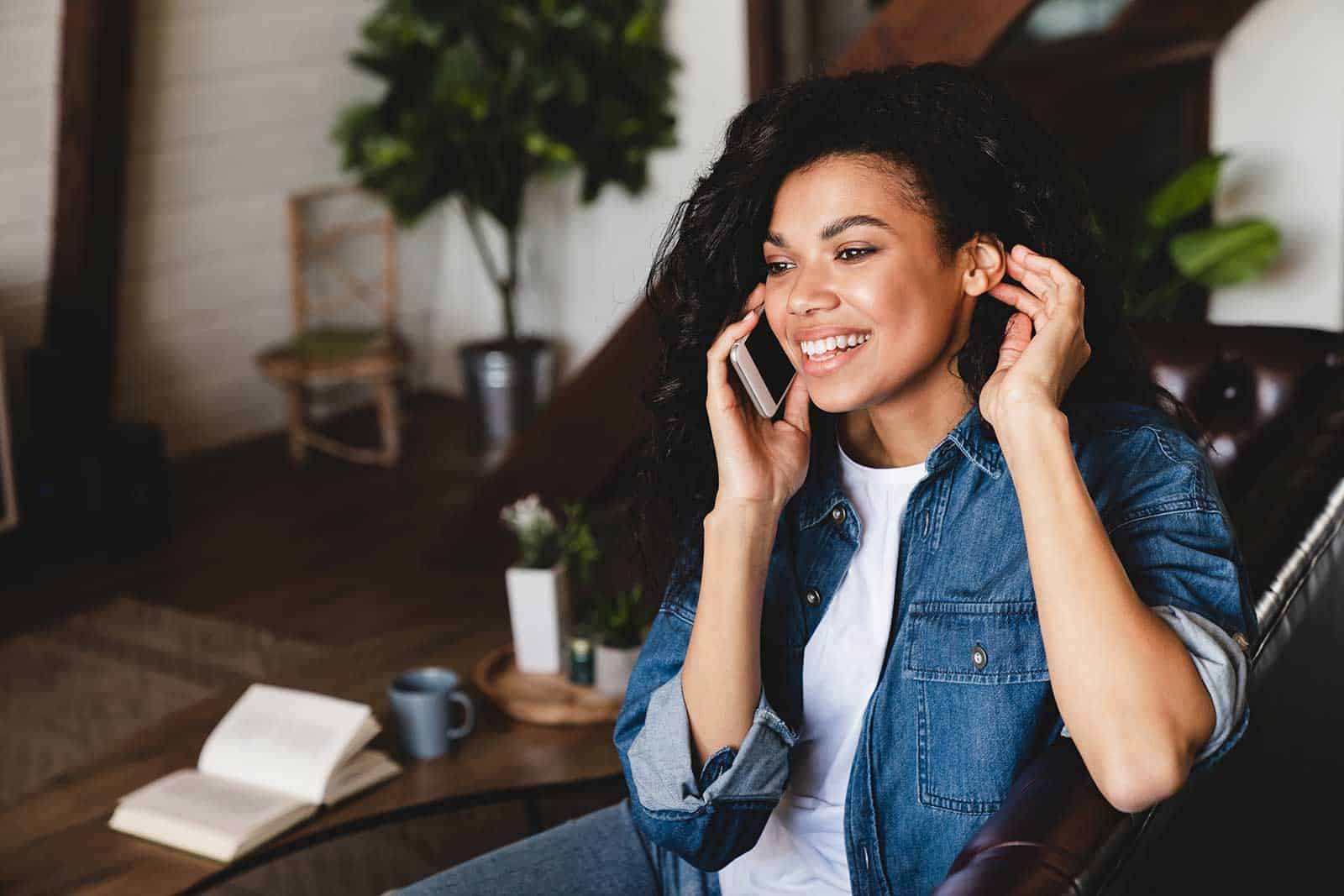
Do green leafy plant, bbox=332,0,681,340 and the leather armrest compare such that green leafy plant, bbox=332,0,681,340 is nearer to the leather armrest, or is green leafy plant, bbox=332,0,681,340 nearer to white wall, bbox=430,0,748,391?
white wall, bbox=430,0,748,391

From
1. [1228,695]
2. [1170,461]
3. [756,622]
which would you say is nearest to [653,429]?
[756,622]

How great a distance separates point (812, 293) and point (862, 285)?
5 cm

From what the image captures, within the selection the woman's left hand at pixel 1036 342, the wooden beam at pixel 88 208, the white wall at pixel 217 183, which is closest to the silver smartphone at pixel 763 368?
the woman's left hand at pixel 1036 342

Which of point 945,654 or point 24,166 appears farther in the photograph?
point 24,166

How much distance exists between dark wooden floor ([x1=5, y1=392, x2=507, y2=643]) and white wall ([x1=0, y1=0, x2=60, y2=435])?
0.63 metres

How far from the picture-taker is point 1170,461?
1275 millimetres

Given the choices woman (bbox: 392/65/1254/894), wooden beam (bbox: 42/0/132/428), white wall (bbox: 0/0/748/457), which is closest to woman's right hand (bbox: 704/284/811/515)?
woman (bbox: 392/65/1254/894)

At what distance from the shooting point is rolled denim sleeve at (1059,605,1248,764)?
114 cm

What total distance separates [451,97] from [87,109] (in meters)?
1.07

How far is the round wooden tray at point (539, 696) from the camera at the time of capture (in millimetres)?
1882

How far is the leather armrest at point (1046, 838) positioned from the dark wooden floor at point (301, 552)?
2483 millimetres

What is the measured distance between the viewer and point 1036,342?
1267 mm

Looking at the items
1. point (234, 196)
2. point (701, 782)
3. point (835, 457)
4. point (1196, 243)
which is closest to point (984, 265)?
point (835, 457)

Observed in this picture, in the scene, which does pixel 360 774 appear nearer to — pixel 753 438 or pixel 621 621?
pixel 621 621
